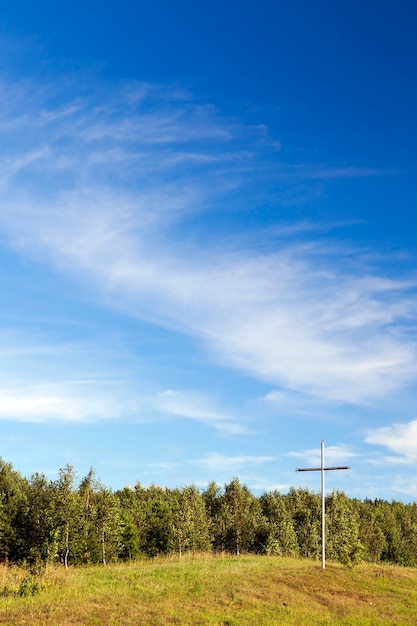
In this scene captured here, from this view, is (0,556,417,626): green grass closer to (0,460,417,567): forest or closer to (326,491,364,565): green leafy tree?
(0,460,417,567): forest

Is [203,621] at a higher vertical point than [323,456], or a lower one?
lower

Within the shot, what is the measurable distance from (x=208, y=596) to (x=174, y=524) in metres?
54.2

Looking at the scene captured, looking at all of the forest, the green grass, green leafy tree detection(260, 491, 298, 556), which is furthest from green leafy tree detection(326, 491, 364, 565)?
the green grass

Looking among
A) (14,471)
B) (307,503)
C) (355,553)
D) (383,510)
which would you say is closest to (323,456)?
(355,553)

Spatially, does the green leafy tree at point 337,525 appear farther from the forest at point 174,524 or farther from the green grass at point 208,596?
the green grass at point 208,596

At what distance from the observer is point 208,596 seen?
101 feet

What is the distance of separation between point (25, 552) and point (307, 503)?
5816 cm

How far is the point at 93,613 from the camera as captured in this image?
2653cm

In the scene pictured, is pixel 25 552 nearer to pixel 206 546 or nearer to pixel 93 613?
pixel 206 546

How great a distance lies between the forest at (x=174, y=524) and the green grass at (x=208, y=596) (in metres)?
5.17

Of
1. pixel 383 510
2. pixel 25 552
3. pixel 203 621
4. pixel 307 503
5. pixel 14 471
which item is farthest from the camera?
pixel 383 510

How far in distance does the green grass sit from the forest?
517cm

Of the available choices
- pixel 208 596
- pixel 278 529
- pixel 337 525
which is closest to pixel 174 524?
pixel 278 529

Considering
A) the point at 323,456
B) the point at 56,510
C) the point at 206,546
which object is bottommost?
the point at 206,546
